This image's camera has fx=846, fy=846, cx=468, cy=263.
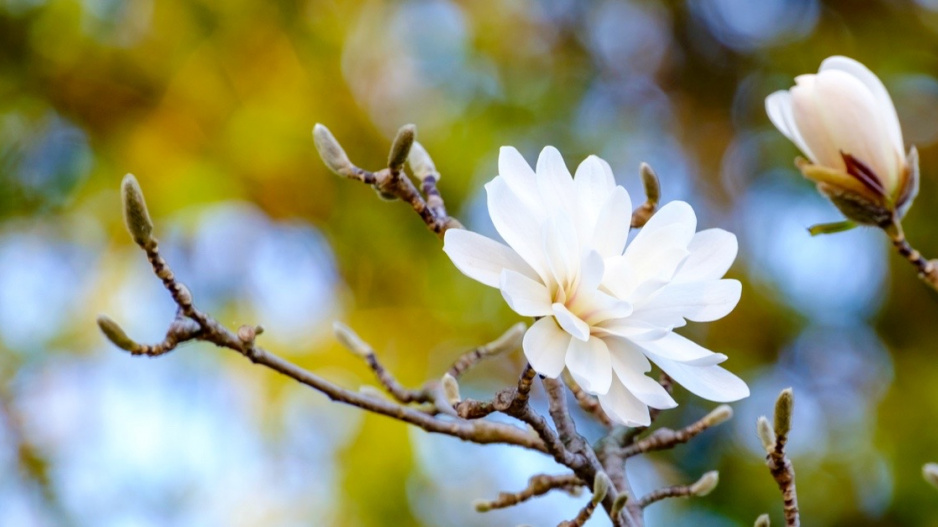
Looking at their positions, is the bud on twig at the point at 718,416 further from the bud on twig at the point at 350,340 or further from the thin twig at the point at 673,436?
the bud on twig at the point at 350,340

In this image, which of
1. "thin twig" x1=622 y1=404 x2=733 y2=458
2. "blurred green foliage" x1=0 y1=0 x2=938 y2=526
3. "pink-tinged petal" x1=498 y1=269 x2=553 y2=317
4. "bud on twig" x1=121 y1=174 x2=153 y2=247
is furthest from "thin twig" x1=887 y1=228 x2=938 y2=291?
"blurred green foliage" x1=0 y1=0 x2=938 y2=526

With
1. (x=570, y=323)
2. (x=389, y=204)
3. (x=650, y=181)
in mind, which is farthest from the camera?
(x=389, y=204)

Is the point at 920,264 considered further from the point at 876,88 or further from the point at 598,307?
the point at 598,307

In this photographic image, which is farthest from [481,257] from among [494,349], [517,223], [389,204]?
[389,204]

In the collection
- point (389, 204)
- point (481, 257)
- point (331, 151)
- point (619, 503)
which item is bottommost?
point (619, 503)

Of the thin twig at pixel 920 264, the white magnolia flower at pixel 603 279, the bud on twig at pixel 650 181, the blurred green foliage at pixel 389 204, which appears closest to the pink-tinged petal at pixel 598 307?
the white magnolia flower at pixel 603 279

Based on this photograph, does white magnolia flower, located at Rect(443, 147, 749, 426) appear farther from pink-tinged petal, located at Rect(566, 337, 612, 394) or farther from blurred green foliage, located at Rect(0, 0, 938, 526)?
blurred green foliage, located at Rect(0, 0, 938, 526)
